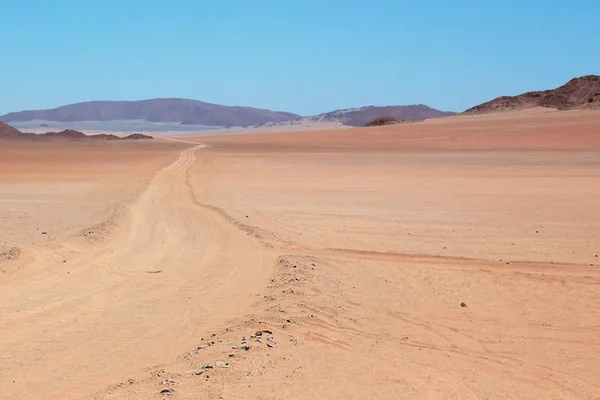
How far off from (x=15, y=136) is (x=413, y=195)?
65.6 meters

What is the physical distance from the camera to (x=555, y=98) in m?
115

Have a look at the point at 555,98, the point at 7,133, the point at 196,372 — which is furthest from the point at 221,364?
the point at 555,98

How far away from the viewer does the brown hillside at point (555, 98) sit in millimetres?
110438

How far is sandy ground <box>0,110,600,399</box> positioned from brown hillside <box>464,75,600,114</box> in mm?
96677

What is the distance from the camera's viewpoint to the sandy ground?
6.09 meters

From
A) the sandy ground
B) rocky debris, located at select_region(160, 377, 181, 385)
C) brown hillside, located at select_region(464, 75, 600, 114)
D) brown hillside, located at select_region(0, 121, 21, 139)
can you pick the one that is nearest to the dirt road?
the sandy ground

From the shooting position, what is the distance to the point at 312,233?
13.9 m

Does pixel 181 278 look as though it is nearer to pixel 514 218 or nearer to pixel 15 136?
pixel 514 218

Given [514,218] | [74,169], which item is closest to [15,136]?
[74,169]

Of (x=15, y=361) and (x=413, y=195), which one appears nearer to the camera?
(x=15, y=361)

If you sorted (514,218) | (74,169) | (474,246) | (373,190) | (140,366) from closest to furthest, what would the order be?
(140,366) → (474,246) → (514,218) → (373,190) → (74,169)

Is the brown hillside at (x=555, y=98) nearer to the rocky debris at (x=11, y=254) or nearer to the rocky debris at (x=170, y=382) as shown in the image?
the rocky debris at (x=11, y=254)

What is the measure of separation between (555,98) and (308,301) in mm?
113111

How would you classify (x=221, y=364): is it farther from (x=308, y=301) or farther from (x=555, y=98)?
(x=555, y=98)
